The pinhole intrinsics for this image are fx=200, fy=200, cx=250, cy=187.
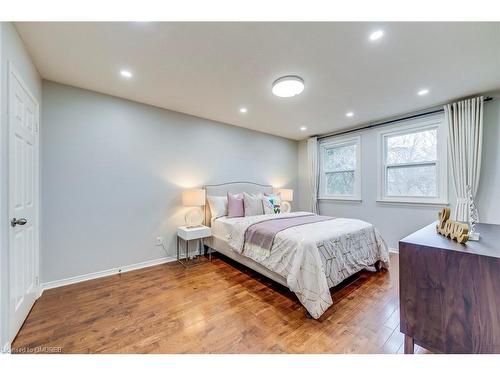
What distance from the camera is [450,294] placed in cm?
113

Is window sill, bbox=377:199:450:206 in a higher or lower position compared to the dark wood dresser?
higher

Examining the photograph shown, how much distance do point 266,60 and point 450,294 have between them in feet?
7.53

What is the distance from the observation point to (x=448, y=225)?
143 cm

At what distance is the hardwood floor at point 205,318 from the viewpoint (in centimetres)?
149

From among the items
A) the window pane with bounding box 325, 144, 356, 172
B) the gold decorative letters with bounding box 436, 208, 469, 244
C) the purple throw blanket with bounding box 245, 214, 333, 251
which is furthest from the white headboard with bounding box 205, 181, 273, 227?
the gold decorative letters with bounding box 436, 208, 469, 244

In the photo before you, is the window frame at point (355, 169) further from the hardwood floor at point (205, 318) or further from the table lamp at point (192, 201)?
the table lamp at point (192, 201)

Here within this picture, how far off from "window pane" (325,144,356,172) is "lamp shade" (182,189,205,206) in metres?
3.16

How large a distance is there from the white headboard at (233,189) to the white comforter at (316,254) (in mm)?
980

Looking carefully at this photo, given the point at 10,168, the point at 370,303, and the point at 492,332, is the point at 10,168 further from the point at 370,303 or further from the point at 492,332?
the point at 370,303

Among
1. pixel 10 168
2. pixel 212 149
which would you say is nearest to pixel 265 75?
pixel 212 149

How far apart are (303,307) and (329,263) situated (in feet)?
1.65

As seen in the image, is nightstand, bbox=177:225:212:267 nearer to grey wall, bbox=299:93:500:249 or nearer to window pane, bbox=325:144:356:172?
grey wall, bbox=299:93:500:249

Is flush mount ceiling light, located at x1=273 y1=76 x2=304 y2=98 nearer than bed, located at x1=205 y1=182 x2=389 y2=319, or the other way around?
bed, located at x1=205 y1=182 x2=389 y2=319

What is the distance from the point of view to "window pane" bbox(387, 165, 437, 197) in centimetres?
332
